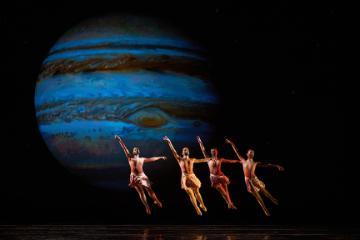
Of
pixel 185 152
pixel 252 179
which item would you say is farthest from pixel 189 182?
pixel 252 179

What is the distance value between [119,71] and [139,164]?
1.34m

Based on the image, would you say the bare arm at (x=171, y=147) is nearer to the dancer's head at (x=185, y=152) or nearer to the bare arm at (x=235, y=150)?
the dancer's head at (x=185, y=152)

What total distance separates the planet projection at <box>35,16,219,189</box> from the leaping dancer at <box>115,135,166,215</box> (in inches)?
4.7

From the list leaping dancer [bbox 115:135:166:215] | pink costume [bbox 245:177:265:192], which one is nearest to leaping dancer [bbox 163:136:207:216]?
leaping dancer [bbox 115:135:166:215]

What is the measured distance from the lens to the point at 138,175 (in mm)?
9133

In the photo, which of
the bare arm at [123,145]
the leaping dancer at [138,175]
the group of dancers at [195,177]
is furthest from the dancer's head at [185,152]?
the bare arm at [123,145]

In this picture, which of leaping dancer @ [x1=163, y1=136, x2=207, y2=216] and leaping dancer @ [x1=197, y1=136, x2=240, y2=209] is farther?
leaping dancer @ [x1=197, y1=136, x2=240, y2=209]

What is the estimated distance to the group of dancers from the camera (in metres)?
9.08

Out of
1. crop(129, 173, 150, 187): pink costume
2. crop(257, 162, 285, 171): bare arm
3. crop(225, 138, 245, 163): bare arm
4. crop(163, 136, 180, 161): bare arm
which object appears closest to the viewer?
crop(257, 162, 285, 171): bare arm

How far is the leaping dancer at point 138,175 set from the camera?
9055mm

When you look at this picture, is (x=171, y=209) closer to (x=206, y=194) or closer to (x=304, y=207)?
(x=206, y=194)

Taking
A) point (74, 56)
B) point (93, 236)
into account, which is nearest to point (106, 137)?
point (74, 56)

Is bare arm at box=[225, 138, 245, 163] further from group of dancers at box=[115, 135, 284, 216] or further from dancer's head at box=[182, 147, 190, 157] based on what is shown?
dancer's head at box=[182, 147, 190, 157]

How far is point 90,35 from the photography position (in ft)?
30.3
